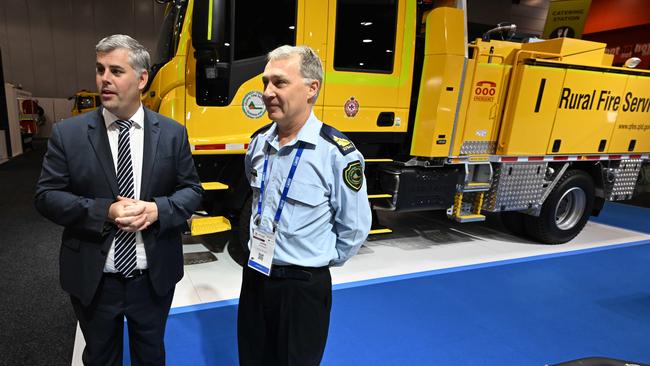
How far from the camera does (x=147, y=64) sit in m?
1.48

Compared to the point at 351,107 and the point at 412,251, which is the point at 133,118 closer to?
the point at 351,107

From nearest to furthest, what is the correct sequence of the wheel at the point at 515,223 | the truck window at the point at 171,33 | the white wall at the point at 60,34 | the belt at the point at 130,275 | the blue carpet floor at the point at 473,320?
the belt at the point at 130,275 < the blue carpet floor at the point at 473,320 < the truck window at the point at 171,33 < the wheel at the point at 515,223 < the white wall at the point at 60,34

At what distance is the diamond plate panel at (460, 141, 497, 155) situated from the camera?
160 inches

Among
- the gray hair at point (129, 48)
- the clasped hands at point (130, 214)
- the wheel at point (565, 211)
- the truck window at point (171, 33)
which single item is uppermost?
the truck window at point (171, 33)

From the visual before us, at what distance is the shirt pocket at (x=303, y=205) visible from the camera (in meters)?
1.42

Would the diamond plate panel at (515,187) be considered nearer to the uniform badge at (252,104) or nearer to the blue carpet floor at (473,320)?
the blue carpet floor at (473,320)

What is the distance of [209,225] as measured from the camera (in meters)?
3.20

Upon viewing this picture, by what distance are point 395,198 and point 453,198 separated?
2.47ft

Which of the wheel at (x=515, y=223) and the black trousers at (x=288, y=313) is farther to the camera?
the wheel at (x=515, y=223)

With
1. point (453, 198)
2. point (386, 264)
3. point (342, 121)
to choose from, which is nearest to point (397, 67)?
point (342, 121)

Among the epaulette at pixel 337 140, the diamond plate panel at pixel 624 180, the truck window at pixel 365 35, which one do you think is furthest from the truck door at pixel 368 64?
the diamond plate panel at pixel 624 180

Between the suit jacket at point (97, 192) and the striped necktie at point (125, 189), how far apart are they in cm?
3

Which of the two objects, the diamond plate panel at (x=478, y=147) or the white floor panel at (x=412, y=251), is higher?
the diamond plate panel at (x=478, y=147)

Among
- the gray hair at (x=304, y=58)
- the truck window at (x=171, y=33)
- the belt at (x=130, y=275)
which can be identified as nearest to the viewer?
the gray hair at (x=304, y=58)
